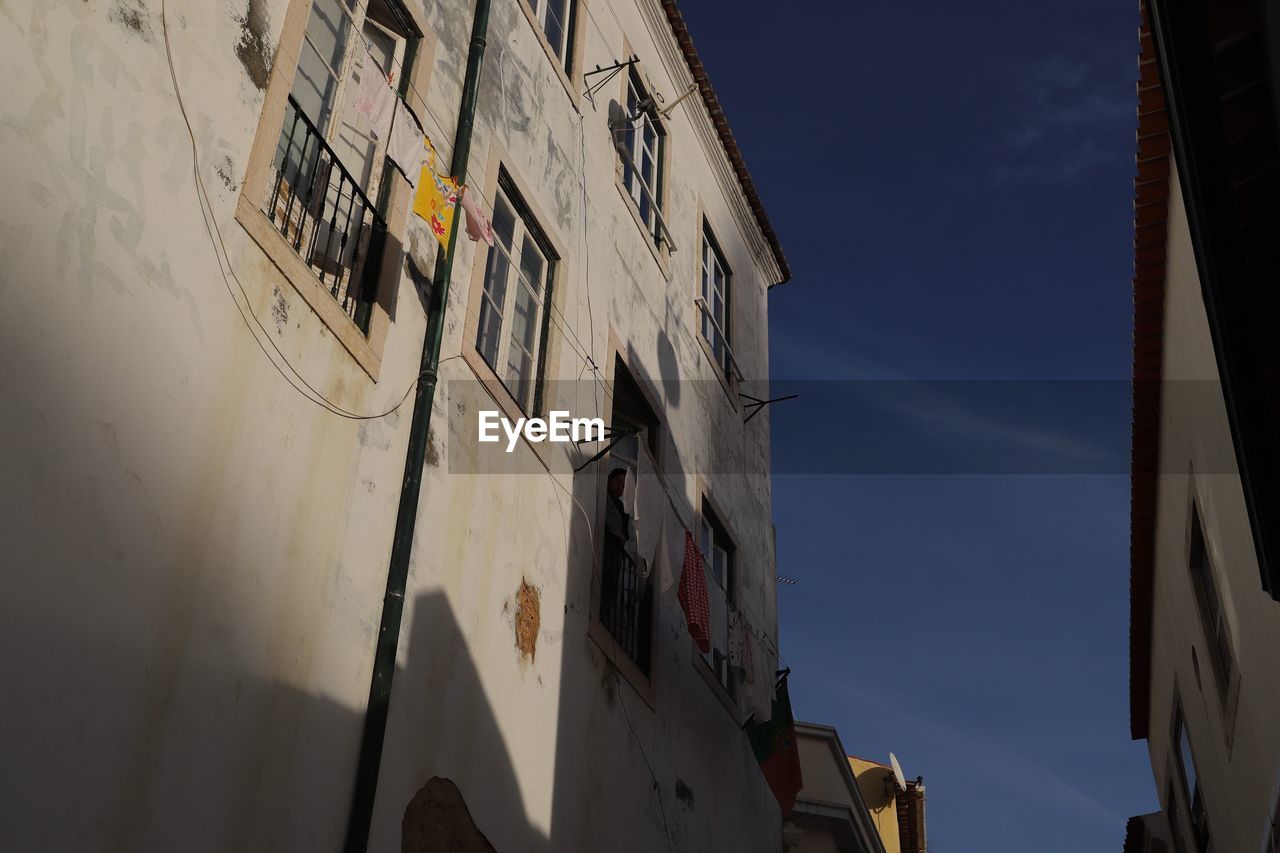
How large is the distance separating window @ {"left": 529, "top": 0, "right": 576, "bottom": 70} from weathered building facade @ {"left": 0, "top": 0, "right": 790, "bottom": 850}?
0.14 ft

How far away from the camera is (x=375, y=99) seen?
7.31 metres

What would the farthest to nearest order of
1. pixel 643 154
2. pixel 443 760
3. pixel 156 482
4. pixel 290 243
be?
pixel 643 154 < pixel 443 760 < pixel 290 243 < pixel 156 482

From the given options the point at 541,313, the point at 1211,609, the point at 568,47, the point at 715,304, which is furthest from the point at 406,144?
the point at 1211,609

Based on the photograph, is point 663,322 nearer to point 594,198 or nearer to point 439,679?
point 594,198

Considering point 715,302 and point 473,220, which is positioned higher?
point 715,302

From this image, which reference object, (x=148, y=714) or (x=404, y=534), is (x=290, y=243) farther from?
(x=148, y=714)

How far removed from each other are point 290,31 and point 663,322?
6.57 m

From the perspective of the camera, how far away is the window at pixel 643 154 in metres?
13.1

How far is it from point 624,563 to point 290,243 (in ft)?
16.2

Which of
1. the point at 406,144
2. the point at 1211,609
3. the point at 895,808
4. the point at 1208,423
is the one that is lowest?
the point at 895,808

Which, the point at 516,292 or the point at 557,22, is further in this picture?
the point at 557,22

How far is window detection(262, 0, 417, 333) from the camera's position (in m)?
7.07

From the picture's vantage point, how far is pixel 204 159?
6.15 m

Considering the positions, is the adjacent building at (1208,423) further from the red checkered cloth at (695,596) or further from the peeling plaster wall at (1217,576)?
the red checkered cloth at (695,596)
